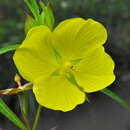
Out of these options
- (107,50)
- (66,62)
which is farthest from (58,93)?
(107,50)

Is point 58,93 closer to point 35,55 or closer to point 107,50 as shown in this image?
point 35,55

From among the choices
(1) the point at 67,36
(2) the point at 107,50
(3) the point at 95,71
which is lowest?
(2) the point at 107,50

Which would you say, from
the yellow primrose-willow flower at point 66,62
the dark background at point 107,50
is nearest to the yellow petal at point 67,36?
the yellow primrose-willow flower at point 66,62

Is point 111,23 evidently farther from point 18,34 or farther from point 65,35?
point 65,35

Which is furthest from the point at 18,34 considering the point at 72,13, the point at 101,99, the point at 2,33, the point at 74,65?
the point at 74,65

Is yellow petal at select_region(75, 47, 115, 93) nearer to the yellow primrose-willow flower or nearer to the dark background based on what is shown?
the yellow primrose-willow flower

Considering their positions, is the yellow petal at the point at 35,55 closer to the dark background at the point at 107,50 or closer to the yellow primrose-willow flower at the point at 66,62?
the yellow primrose-willow flower at the point at 66,62
